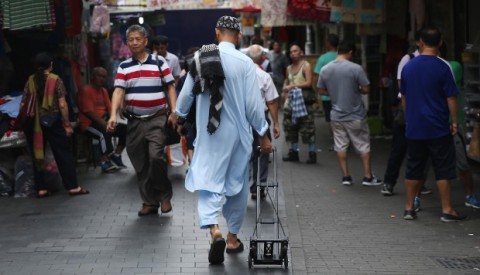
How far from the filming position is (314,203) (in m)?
11.4

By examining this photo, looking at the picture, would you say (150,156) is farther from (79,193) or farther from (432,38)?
(432,38)

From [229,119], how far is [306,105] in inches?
289

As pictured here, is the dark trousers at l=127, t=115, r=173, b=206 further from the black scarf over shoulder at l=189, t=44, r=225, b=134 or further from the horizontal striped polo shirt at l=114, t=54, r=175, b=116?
the black scarf over shoulder at l=189, t=44, r=225, b=134

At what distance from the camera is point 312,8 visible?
18.0 metres

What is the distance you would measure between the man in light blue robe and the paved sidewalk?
1.71ft

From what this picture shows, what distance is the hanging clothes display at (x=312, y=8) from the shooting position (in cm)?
1791

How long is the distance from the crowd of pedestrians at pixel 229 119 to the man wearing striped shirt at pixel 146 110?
0.01m

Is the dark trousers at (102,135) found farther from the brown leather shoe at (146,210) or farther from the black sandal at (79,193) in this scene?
the brown leather shoe at (146,210)

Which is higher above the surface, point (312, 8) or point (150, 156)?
point (312, 8)

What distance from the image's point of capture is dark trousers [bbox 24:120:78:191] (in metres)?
11.7

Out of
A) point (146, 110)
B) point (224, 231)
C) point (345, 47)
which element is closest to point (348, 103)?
point (345, 47)

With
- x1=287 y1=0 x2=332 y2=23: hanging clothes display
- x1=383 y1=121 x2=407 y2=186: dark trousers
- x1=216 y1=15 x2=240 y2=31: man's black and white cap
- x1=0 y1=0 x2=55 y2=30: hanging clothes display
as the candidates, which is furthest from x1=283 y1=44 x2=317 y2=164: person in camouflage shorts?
x1=216 y1=15 x2=240 y2=31: man's black and white cap

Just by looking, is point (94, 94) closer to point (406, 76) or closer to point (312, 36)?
point (406, 76)

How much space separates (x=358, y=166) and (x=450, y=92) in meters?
5.24
